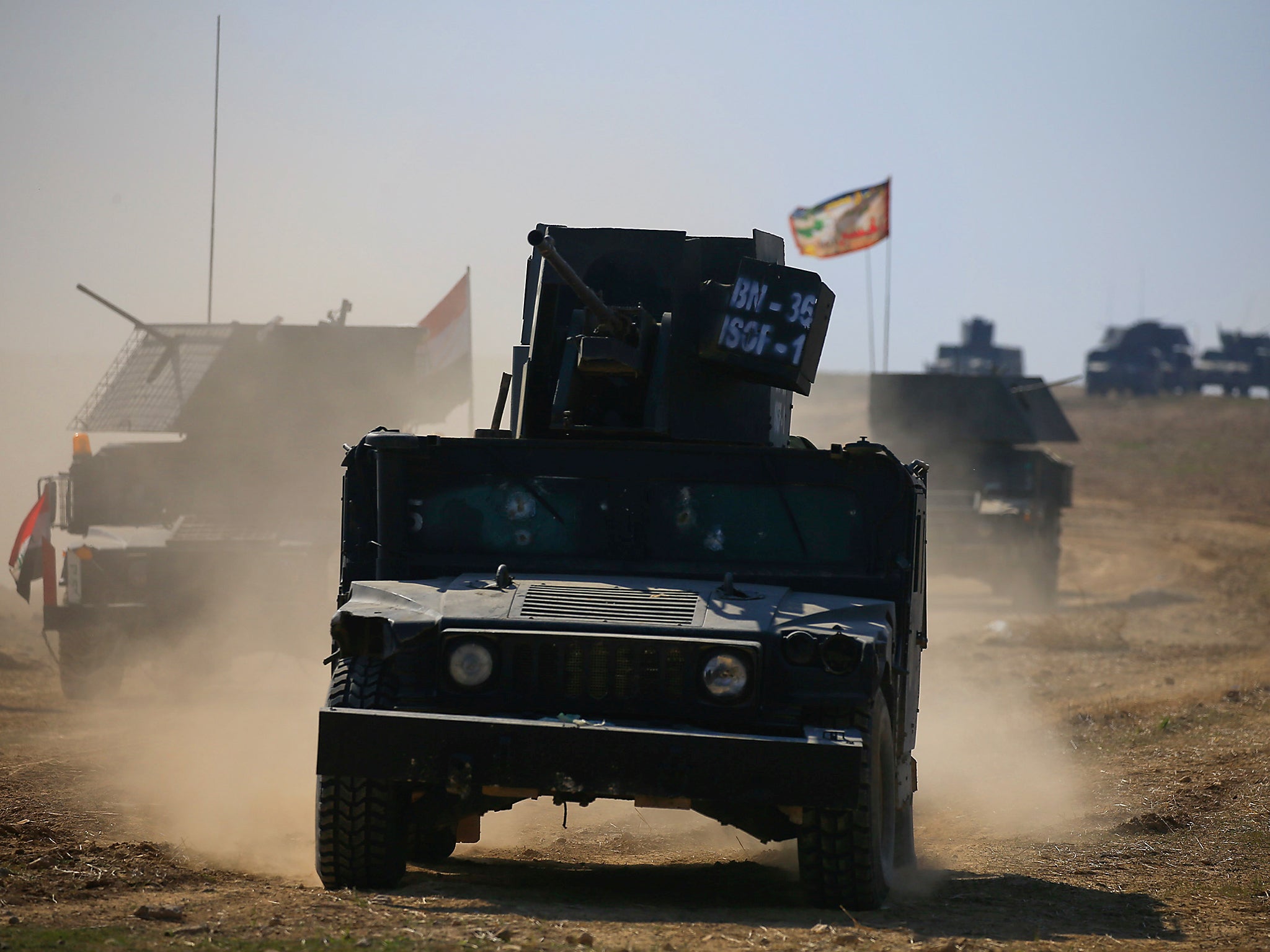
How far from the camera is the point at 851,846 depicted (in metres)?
5.27

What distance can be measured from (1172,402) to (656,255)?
52.8m

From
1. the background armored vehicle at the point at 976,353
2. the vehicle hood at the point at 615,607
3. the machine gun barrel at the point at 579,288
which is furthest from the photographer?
the background armored vehicle at the point at 976,353

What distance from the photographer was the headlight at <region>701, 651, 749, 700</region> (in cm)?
525

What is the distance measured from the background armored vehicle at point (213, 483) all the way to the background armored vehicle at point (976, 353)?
3111 centimetres

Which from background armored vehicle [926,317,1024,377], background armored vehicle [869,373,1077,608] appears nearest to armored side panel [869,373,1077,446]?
background armored vehicle [869,373,1077,608]

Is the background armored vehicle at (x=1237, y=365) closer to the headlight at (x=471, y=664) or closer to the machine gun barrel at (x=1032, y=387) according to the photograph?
the machine gun barrel at (x=1032, y=387)

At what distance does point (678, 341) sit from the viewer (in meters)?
7.29

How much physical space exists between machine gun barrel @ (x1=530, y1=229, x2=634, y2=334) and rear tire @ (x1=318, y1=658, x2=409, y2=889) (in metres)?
1.86

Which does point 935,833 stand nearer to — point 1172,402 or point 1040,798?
point 1040,798

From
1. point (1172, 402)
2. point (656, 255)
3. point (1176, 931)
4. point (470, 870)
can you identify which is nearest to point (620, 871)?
point (470, 870)

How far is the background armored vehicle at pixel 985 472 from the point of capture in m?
20.0

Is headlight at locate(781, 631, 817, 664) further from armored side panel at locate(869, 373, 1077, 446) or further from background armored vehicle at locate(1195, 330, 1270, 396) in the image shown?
background armored vehicle at locate(1195, 330, 1270, 396)

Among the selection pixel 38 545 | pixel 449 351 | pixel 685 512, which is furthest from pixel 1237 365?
pixel 685 512

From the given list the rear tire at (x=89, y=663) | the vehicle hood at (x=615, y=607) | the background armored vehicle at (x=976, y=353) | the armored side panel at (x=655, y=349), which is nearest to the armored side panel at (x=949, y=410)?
the rear tire at (x=89, y=663)
